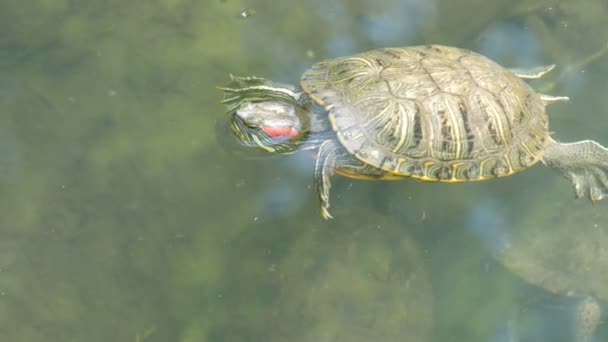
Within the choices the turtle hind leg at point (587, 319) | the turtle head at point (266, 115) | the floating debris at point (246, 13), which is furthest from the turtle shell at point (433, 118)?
the turtle hind leg at point (587, 319)

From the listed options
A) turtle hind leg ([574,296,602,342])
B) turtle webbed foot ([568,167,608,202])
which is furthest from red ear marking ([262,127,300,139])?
turtle hind leg ([574,296,602,342])

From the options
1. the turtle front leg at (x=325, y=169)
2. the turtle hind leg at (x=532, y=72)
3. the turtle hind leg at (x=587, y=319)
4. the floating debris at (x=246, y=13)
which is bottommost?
the turtle hind leg at (x=587, y=319)

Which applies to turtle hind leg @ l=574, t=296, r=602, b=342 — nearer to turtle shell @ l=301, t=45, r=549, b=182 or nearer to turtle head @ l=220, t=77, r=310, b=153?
turtle shell @ l=301, t=45, r=549, b=182

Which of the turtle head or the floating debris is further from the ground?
the floating debris

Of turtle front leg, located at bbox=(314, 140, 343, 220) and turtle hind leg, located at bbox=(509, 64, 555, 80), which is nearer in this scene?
turtle front leg, located at bbox=(314, 140, 343, 220)

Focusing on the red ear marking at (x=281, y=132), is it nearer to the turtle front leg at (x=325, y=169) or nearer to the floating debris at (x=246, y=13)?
the turtle front leg at (x=325, y=169)

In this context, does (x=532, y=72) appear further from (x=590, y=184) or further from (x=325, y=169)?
(x=325, y=169)

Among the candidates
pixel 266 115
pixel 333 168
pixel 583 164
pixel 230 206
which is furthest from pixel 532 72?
pixel 230 206
